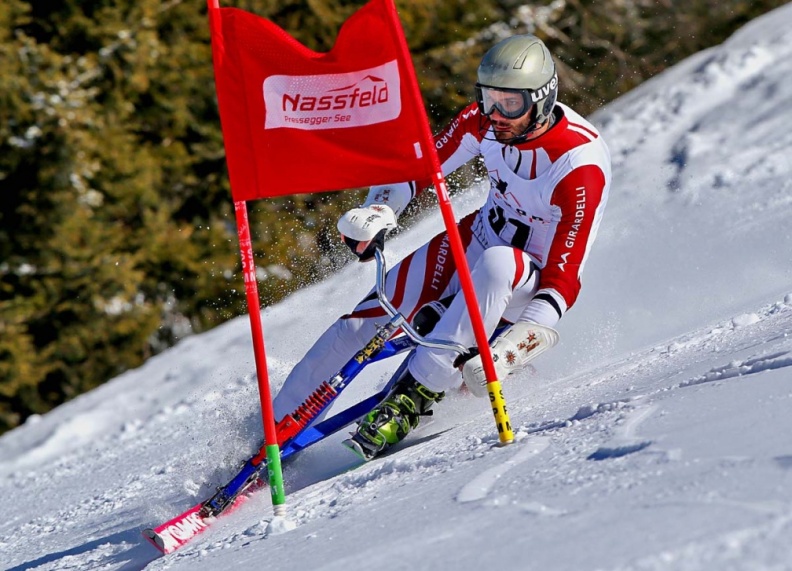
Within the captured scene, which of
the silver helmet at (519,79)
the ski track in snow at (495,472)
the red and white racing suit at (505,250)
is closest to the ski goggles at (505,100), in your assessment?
the silver helmet at (519,79)

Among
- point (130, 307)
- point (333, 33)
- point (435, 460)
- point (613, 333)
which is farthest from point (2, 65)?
point (435, 460)

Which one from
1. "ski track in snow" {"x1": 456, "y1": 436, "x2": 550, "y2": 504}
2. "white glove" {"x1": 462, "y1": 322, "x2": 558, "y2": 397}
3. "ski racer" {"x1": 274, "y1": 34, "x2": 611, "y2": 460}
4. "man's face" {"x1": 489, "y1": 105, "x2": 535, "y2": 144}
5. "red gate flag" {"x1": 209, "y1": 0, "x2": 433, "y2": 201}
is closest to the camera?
"ski track in snow" {"x1": 456, "y1": 436, "x2": 550, "y2": 504}

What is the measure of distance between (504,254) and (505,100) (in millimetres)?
611

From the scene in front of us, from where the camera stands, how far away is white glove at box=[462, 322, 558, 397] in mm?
3947

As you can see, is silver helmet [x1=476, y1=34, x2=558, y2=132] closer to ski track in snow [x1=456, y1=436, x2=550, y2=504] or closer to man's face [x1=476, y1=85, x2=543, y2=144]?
man's face [x1=476, y1=85, x2=543, y2=144]

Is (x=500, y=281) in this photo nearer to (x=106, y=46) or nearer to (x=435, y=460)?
(x=435, y=460)

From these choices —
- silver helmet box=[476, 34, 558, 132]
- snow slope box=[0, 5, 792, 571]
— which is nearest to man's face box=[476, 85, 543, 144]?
silver helmet box=[476, 34, 558, 132]

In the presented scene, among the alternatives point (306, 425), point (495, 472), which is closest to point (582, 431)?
point (495, 472)

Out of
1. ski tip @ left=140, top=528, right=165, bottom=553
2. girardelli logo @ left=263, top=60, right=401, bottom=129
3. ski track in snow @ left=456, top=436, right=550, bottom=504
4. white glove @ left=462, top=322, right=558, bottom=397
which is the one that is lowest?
ski tip @ left=140, top=528, right=165, bottom=553

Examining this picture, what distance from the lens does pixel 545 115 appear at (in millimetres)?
4375

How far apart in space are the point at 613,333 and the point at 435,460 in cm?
236

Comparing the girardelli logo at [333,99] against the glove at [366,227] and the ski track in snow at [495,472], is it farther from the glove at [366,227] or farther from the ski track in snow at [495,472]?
the ski track in snow at [495,472]

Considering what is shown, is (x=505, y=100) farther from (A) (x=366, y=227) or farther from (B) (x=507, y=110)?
(A) (x=366, y=227)

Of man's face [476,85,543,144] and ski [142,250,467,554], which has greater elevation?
man's face [476,85,543,144]
